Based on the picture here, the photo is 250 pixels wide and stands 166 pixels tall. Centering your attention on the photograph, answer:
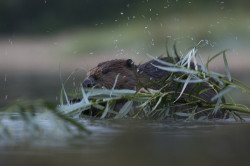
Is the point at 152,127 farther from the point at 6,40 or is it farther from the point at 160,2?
the point at 160,2

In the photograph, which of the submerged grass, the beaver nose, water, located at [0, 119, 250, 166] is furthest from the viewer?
the beaver nose

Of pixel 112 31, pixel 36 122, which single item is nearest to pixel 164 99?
pixel 36 122

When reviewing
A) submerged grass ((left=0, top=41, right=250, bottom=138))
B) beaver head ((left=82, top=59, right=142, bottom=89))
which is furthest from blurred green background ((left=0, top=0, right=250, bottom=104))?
submerged grass ((left=0, top=41, right=250, bottom=138))

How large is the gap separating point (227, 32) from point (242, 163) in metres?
12.8

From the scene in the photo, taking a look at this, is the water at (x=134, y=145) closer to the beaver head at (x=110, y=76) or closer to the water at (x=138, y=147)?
the water at (x=138, y=147)

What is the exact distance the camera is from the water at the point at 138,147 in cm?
306

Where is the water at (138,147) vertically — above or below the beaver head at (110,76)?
below

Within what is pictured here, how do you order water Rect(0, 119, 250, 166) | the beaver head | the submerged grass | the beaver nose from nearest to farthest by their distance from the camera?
water Rect(0, 119, 250, 166) → the submerged grass → the beaver nose → the beaver head

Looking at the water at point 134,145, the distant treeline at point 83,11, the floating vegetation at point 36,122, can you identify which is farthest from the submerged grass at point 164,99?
the distant treeline at point 83,11

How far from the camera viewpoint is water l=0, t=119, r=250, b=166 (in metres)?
3.06

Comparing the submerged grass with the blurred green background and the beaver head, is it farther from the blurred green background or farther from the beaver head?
the blurred green background

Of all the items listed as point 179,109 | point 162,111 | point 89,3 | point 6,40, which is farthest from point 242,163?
point 89,3

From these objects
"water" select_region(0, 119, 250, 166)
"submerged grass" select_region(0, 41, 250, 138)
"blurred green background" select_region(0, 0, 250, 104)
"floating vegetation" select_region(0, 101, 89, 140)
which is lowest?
"water" select_region(0, 119, 250, 166)

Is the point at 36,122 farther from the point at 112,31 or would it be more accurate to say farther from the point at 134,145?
the point at 112,31
